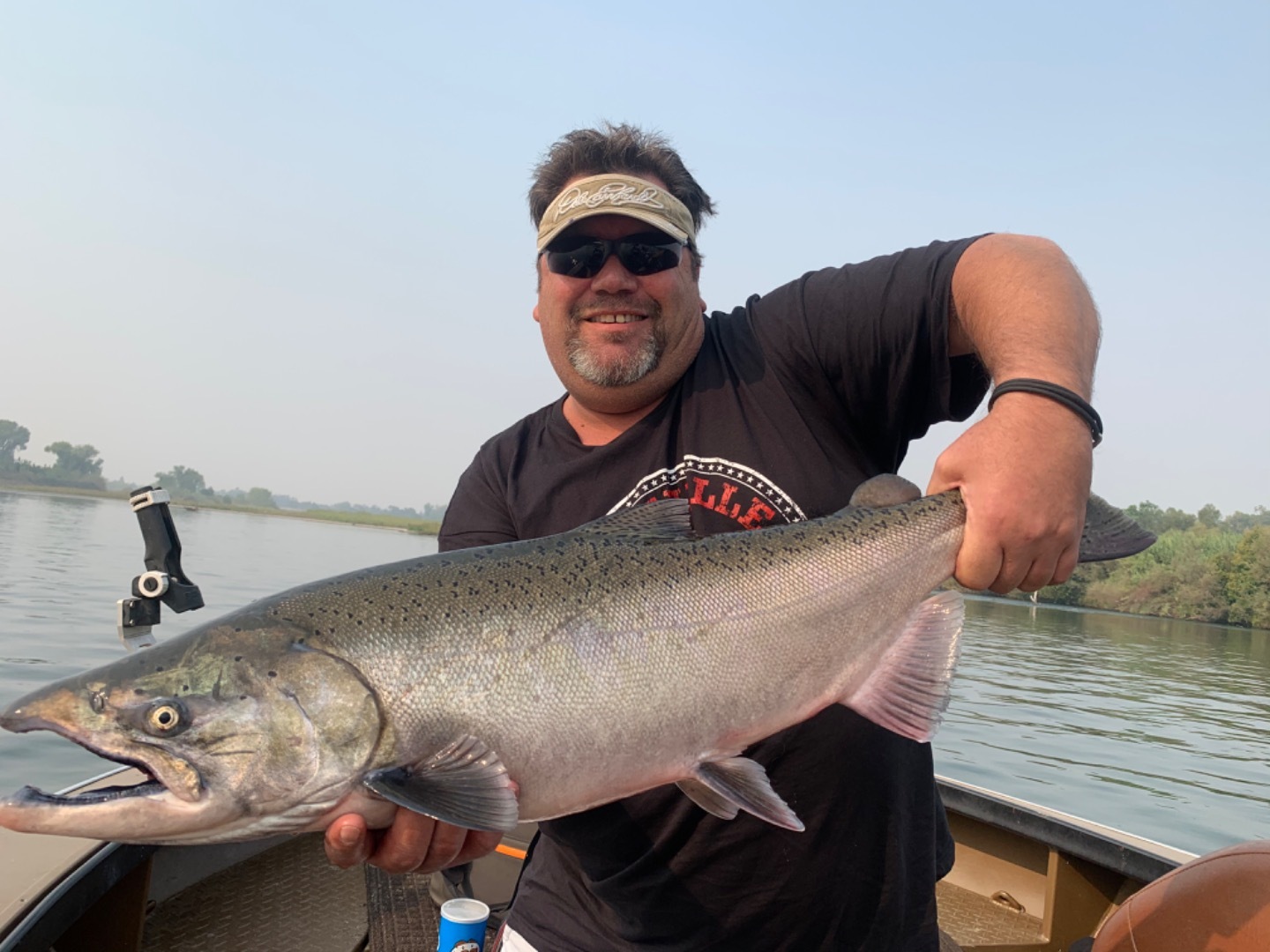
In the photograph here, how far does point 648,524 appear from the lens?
2.64m

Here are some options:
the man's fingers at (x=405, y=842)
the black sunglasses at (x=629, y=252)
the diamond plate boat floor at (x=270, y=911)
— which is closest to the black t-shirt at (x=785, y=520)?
the black sunglasses at (x=629, y=252)

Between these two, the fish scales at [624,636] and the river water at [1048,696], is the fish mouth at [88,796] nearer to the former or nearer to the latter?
the fish scales at [624,636]

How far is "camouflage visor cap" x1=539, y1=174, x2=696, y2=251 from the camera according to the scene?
119 inches

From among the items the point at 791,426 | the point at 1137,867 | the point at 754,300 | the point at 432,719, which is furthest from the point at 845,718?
the point at 1137,867

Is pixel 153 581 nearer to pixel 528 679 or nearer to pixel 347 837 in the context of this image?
pixel 347 837

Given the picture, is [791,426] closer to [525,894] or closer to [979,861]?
[525,894]

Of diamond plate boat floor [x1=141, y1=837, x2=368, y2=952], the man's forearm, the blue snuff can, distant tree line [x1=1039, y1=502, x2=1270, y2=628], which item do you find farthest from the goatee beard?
distant tree line [x1=1039, y1=502, x2=1270, y2=628]

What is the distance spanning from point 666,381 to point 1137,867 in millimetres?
4012

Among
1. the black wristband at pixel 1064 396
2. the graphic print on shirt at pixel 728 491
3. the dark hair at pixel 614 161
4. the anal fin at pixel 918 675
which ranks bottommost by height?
the anal fin at pixel 918 675

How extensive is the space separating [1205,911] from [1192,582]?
4806 centimetres

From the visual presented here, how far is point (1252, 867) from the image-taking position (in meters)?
2.70

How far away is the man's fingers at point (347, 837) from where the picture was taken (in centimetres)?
217

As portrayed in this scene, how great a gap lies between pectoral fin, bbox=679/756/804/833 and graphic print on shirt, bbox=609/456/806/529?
0.78 metres

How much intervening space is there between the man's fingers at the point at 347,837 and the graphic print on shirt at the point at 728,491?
122cm
